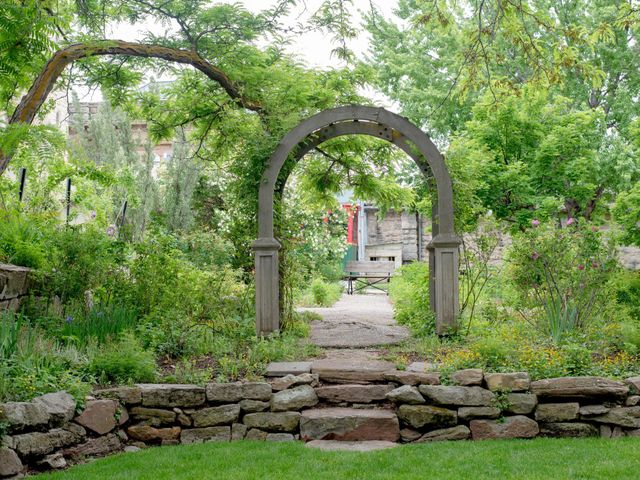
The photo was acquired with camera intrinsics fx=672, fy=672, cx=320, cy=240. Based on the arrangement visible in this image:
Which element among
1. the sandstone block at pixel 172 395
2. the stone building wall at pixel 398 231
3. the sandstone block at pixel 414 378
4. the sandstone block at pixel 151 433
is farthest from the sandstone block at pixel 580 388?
the stone building wall at pixel 398 231

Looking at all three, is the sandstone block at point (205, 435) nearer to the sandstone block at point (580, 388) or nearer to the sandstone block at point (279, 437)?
the sandstone block at point (279, 437)

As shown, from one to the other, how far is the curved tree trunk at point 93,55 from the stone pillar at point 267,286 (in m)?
2.05

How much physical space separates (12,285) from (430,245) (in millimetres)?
4607

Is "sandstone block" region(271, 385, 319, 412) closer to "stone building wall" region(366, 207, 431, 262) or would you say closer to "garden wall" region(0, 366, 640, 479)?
"garden wall" region(0, 366, 640, 479)

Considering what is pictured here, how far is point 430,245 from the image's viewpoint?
7.88m

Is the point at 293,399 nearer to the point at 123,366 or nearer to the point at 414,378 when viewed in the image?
the point at 414,378

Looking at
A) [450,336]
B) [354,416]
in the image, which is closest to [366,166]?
[450,336]

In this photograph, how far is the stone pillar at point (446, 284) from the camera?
7359mm

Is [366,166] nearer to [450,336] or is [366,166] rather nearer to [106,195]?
[450,336]

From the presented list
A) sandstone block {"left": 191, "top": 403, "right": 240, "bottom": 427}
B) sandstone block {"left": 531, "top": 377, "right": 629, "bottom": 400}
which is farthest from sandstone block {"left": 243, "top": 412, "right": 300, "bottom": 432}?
sandstone block {"left": 531, "top": 377, "right": 629, "bottom": 400}

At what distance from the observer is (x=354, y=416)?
17.7 feet

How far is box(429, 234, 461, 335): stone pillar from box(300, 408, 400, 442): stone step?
7.04ft

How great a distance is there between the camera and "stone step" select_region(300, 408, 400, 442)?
5355 mm

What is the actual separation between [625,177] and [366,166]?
7482 millimetres
